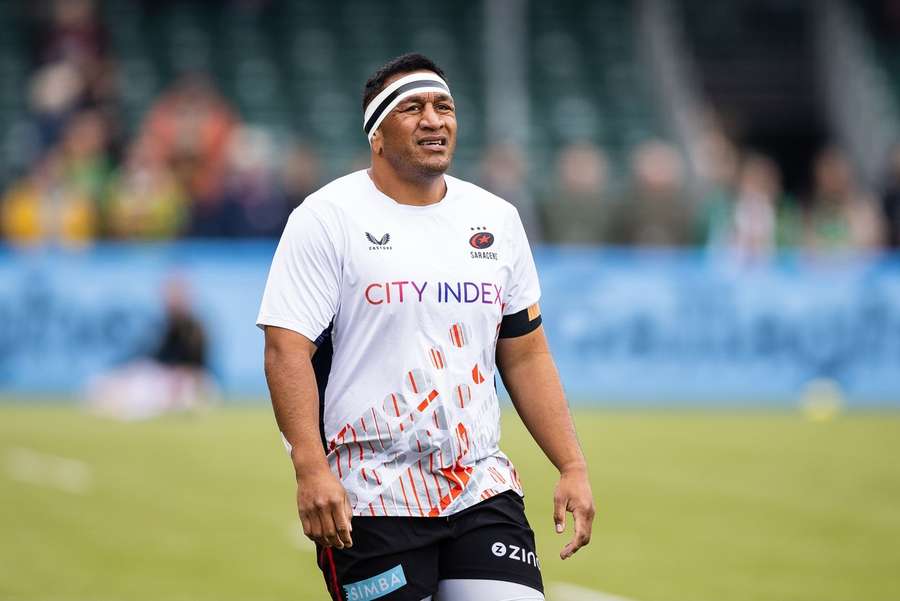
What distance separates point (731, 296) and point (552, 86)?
Answer: 860cm

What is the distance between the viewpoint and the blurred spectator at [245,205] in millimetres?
21531

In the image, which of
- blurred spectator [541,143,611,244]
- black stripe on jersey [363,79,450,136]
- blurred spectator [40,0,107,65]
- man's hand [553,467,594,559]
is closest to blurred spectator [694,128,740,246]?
blurred spectator [541,143,611,244]

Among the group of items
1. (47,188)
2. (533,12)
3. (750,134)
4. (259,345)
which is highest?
(533,12)

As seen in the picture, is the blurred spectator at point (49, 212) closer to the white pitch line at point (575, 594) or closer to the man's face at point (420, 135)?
the white pitch line at point (575, 594)

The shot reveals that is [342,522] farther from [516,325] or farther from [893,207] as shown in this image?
[893,207]

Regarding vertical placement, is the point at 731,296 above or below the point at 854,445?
above

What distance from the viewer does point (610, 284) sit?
69.7 ft

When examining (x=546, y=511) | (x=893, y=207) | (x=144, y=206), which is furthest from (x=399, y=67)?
(x=893, y=207)

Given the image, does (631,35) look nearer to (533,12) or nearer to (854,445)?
(533,12)


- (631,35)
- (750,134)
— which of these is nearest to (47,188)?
(631,35)

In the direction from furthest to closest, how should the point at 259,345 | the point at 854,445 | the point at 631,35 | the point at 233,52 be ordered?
the point at 631,35 < the point at 233,52 < the point at 259,345 < the point at 854,445

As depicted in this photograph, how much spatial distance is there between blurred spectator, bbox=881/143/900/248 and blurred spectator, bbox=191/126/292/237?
8.16 meters

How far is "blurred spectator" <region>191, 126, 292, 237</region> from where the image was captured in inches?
848

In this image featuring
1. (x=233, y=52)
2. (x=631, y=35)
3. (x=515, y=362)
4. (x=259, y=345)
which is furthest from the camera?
(x=631, y=35)
